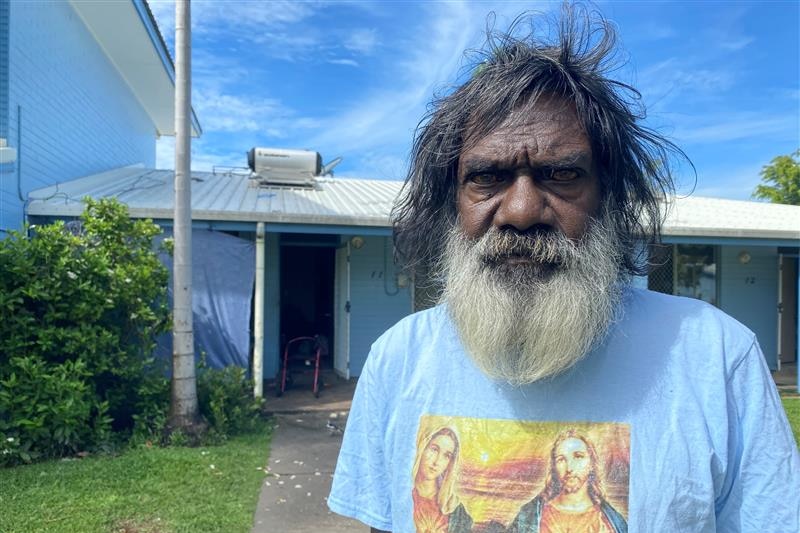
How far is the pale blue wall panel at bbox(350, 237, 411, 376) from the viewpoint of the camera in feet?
32.8

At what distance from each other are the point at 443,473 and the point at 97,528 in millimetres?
3676

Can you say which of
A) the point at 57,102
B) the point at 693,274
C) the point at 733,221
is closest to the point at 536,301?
the point at 57,102

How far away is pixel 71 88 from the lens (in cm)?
918

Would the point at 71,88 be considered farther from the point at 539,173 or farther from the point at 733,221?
the point at 733,221

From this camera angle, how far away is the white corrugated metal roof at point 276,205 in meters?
7.47

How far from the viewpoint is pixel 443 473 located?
1255mm

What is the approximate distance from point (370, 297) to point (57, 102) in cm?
559

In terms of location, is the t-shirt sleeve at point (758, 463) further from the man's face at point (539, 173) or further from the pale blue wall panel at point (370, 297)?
the pale blue wall panel at point (370, 297)

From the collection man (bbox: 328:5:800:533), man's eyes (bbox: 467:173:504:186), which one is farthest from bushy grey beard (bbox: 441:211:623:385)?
man's eyes (bbox: 467:173:504:186)

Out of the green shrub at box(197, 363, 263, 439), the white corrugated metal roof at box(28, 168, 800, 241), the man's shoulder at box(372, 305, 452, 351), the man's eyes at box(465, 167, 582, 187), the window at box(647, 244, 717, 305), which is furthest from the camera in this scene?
the window at box(647, 244, 717, 305)

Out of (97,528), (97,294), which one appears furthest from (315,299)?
(97,528)

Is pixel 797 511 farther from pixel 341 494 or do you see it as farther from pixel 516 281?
pixel 341 494

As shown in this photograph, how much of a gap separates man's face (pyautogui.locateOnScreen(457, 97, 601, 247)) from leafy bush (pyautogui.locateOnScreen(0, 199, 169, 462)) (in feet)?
17.3

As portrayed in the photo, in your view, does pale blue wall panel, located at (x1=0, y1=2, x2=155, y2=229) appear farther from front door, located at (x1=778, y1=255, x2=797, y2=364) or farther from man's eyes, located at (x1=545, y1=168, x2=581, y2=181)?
front door, located at (x1=778, y1=255, x2=797, y2=364)
